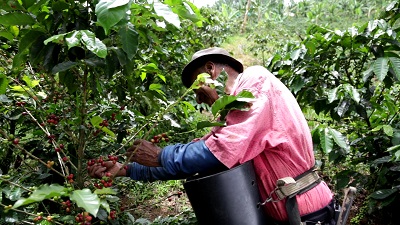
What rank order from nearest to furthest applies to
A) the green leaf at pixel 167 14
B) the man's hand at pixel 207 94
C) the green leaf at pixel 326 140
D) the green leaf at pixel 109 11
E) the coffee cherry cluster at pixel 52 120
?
the green leaf at pixel 109 11, the green leaf at pixel 167 14, the coffee cherry cluster at pixel 52 120, the man's hand at pixel 207 94, the green leaf at pixel 326 140

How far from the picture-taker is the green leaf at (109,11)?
0.96m

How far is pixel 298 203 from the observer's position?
5.34 feet

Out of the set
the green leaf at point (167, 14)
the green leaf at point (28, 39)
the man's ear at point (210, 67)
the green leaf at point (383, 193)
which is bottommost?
the green leaf at point (383, 193)

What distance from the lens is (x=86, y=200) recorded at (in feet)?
3.05

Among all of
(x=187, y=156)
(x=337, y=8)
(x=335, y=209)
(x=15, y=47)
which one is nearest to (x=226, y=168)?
(x=187, y=156)

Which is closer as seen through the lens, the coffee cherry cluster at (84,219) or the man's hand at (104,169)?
the coffee cherry cluster at (84,219)

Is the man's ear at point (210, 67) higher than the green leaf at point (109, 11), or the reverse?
the green leaf at point (109, 11)

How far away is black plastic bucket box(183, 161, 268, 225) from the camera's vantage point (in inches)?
55.1

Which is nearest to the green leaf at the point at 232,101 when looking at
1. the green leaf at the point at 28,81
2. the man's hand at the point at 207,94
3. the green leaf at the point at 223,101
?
the green leaf at the point at 223,101

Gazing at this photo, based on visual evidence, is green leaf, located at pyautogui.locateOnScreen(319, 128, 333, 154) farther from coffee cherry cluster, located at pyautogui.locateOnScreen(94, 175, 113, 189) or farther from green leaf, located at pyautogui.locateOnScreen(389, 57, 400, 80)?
coffee cherry cluster, located at pyautogui.locateOnScreen(94, 175, 113, 189)

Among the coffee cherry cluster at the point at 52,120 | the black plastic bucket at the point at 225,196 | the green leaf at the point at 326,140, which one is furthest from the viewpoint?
the green leaf at the point at 326,140

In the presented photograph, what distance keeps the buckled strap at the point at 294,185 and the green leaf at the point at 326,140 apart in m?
0.31

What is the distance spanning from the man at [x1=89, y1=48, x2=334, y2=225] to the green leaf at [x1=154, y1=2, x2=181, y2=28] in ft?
1.75

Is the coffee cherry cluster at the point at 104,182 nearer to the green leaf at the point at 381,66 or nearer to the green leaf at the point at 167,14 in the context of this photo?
the green leaf at the point at 167,14
